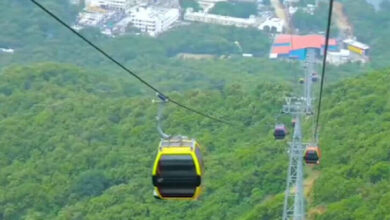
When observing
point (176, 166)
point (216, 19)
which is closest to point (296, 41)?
point (216, 19)

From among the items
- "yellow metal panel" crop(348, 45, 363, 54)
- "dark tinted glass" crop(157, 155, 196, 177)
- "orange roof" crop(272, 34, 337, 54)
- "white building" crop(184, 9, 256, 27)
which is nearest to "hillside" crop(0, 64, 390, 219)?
"dark tinted glass" crop(157, 155, 196, 177)

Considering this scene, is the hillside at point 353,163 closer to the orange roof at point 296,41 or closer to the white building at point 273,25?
the orange roof at point 296,41

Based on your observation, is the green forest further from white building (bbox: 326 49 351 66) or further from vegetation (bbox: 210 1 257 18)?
vegetation (bbox: 210 1 257 18)

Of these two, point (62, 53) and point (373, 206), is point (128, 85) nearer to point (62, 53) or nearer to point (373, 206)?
point (62, 53)

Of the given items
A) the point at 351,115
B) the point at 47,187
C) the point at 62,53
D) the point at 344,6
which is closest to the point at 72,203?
the point at 47,187

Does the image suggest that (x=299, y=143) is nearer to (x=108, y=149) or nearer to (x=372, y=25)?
(x=108, y=149)

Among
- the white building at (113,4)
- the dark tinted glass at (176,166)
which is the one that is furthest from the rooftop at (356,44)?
the dark tinted glass at (176,166)
